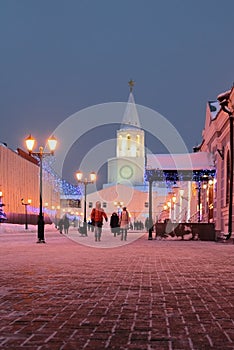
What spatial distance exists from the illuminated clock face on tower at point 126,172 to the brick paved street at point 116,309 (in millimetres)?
123455

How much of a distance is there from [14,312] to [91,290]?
1.77 metres

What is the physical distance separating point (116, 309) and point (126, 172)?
128000 millimetres

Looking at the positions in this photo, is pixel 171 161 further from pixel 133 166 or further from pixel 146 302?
pixel 133 166

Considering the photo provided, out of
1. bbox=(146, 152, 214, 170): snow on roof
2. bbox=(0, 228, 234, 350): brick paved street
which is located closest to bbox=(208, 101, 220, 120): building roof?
bbox=(146, 152, 214, 170): snow on roof

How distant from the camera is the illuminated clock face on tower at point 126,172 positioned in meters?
133

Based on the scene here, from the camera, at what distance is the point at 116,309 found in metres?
5.29

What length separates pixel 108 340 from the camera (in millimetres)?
3893

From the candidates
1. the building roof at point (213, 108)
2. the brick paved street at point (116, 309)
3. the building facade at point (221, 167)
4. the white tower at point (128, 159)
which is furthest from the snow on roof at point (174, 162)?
the white tower at point (128, 159)

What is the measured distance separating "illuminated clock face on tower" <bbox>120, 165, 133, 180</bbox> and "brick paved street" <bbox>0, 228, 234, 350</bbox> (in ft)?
405

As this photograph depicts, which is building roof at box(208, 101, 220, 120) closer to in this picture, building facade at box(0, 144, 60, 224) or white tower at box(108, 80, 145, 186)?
building facade at box(0, 144, 60, 224)

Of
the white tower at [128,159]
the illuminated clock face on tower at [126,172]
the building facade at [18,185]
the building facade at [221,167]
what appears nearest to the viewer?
the building facade at [221,167]

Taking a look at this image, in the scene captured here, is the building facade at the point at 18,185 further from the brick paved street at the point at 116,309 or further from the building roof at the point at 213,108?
the brick paved street at the point at 116,309

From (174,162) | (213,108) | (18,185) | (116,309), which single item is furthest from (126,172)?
(116,309)

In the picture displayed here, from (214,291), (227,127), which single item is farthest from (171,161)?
(214,291)
